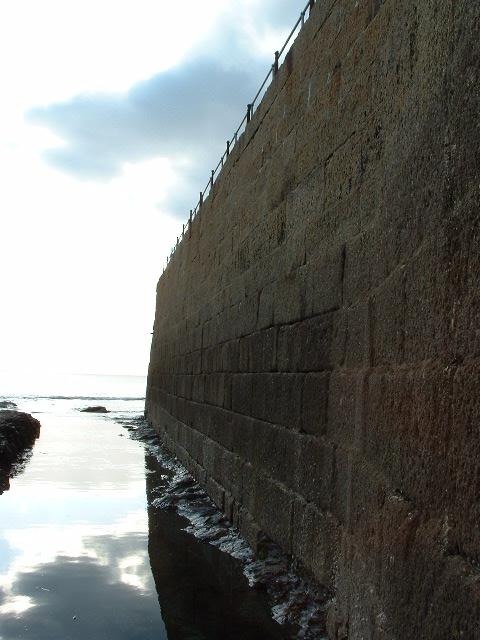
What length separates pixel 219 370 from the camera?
696 centimetres

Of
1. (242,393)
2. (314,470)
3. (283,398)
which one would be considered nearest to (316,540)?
(314,470)

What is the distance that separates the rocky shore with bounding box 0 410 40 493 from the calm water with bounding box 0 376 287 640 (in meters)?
1.46

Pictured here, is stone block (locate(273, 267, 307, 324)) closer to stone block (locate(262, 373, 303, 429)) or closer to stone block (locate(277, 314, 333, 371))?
stone block (locate(277, 314, 333, 371))

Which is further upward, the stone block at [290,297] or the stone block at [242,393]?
the stone block at [290,297]

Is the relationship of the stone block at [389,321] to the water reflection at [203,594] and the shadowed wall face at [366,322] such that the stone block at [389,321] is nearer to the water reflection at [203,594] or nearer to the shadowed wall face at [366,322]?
the shadowed wall face at [366,322]

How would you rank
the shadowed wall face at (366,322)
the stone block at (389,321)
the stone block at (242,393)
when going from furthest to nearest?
the stone block at (242,393)
the stone block at (389,321)
the shadowed wall face at (366,322)

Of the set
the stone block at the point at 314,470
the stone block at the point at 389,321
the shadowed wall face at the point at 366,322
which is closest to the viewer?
the shadowed wall face at the point at 366,322

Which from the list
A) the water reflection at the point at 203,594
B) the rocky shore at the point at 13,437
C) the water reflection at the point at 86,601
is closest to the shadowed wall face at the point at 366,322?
the water reflection at the point at 203,594

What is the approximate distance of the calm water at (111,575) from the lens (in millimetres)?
3453

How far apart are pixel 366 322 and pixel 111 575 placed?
261 centimetres

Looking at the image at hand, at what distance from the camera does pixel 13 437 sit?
10852mm

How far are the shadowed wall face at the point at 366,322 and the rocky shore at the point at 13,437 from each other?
3.87 m

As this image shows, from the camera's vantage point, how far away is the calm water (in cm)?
345

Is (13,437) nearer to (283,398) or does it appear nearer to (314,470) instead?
(283,398)
